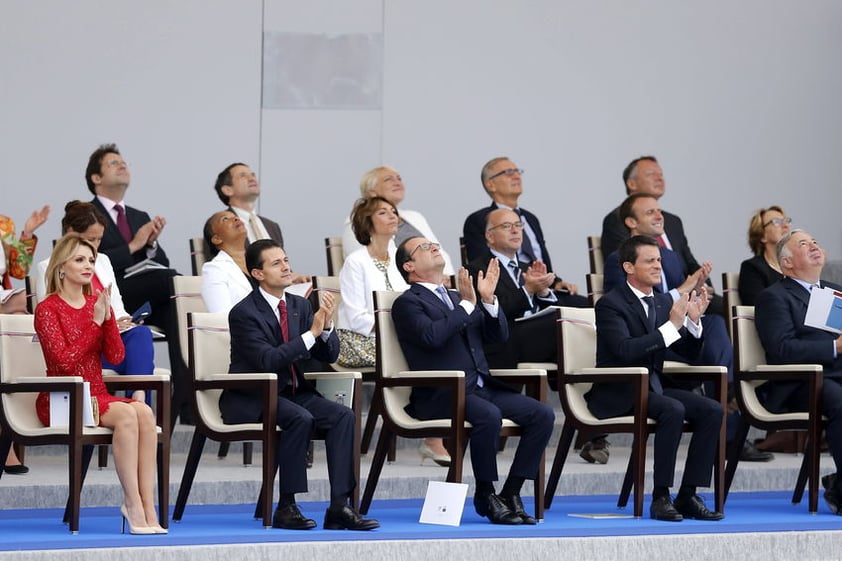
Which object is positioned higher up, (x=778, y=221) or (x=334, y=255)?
(x=778, y=221)

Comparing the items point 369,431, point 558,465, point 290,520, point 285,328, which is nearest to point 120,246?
point 369,431

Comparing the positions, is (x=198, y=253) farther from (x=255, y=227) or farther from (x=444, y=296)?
(x=444, y=296)

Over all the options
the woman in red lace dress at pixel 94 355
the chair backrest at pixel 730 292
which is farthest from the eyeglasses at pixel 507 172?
the woman in red lace dress at pixel 94 355

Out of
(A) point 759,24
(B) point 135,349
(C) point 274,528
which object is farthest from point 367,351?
(A) point 759,24

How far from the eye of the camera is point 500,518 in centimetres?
521

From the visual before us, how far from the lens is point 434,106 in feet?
28.0

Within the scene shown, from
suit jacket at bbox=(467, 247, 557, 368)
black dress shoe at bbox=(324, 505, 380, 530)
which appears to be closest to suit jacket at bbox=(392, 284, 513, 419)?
black dress shoe at bbox=(324, 505, 380, 530)

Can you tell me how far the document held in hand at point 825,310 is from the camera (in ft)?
19.2

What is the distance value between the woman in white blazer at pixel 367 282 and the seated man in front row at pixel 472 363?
0.75 meters

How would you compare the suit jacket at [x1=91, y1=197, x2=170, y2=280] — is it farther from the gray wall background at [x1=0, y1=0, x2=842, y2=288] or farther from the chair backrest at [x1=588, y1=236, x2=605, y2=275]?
the chair backrest at [x1=588, y1=236, x2=605, y2=275]

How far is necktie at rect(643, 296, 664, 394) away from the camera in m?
5.63

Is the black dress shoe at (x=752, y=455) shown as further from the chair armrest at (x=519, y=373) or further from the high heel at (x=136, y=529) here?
the high heel at (x=136, y=529)

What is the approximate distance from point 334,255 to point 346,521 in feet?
7.94

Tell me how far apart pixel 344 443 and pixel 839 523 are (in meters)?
1.87
